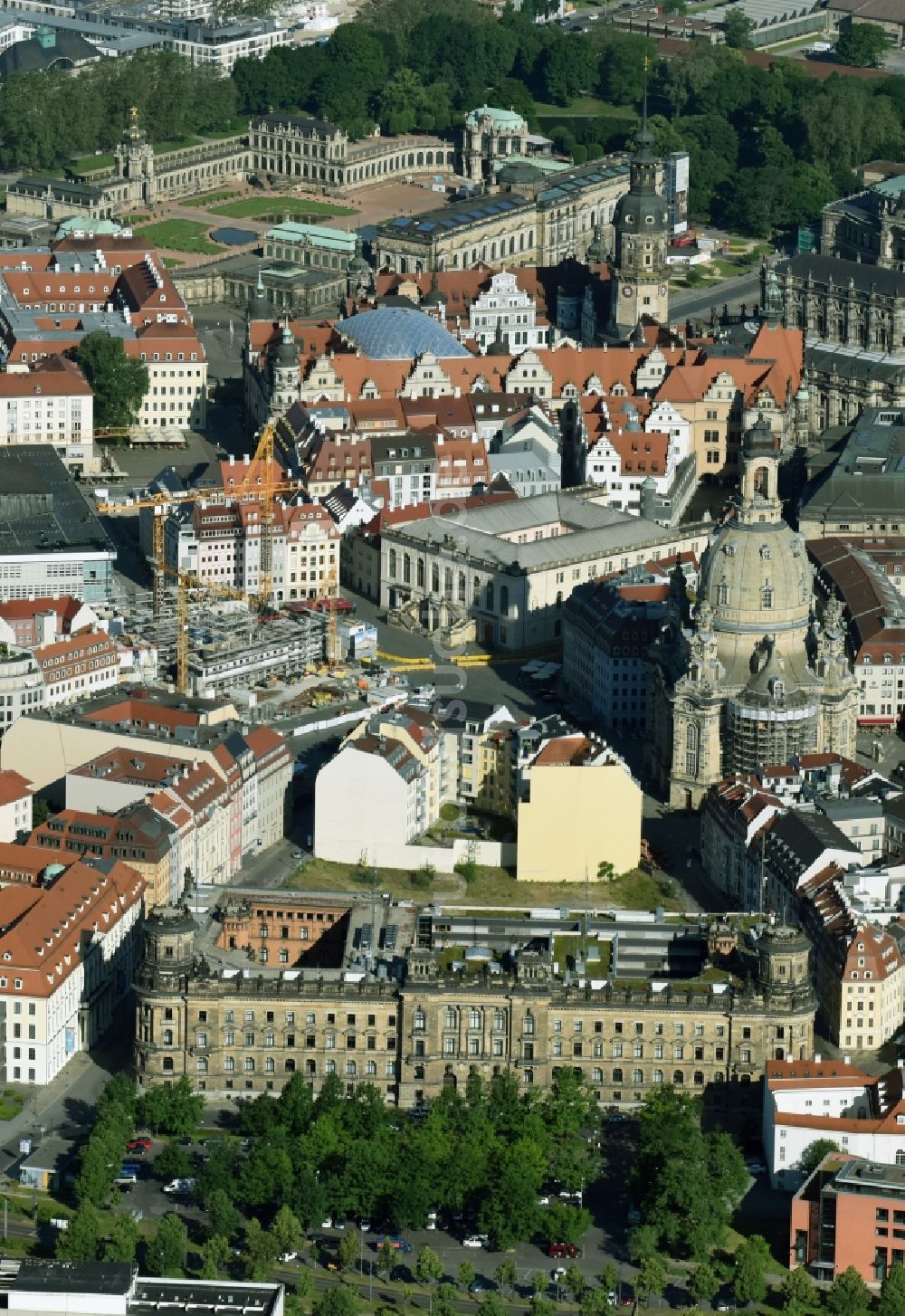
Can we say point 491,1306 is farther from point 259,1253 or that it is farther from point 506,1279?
point 259,1253

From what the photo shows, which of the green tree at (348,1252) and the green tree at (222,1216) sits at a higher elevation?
the green tree at (222,1216)

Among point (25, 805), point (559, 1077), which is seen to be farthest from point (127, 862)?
point (559, 1077)

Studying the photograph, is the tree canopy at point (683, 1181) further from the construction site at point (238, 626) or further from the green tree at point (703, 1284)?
the construction site at point (238, 626)

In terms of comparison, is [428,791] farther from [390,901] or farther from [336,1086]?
[336,1086]

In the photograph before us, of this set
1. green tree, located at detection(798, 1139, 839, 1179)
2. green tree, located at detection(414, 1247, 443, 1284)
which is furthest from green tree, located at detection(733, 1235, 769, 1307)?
green tree, located at detection(414, 1247, 443, 1284)

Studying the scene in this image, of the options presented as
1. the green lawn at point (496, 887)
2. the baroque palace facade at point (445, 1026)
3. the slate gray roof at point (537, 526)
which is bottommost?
the green lawn at point (496, 887)

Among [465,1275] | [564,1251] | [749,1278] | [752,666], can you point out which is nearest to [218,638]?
[752,666]

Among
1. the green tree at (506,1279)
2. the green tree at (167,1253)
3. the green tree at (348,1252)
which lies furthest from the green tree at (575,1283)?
the green tree at (167,1253)
